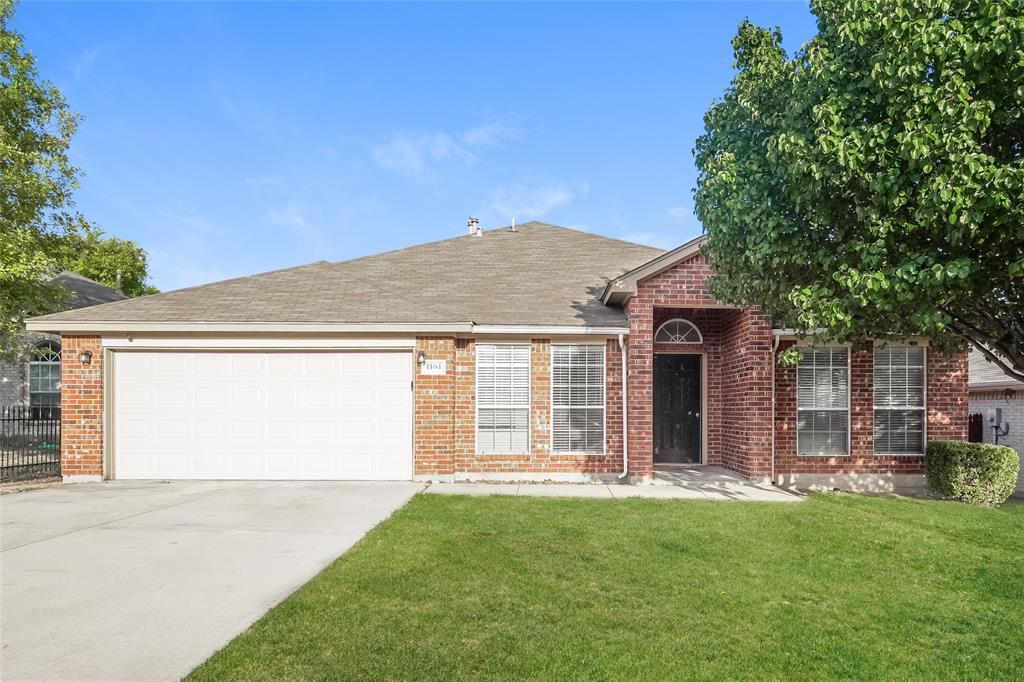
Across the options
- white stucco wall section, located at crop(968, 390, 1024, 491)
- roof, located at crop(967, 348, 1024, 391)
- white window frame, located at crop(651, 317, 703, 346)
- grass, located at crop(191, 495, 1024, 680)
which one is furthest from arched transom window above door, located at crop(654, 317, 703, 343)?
white stucco wall section, located at crop(968, 390, 1024, 491)

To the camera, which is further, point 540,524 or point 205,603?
point 540,524

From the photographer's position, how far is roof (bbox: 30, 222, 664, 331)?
10.5 meters

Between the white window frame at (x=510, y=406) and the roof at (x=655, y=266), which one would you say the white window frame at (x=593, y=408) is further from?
the roof at (x=655, y=266)

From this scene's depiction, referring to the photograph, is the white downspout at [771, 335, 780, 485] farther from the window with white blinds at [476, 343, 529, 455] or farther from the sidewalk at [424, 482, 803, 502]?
the window with white blinds at [476, 343, 529, 455]

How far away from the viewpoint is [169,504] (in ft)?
27.9

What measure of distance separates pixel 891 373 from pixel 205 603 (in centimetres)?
1187

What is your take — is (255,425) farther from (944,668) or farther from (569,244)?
(944,668)

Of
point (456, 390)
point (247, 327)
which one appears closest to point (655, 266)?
point (456, 390)

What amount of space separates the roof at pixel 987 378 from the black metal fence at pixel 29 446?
20.1m

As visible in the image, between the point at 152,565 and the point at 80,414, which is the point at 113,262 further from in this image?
the point at 152,565

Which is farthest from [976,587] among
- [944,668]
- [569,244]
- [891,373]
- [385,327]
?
[569,244]

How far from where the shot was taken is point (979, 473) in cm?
993

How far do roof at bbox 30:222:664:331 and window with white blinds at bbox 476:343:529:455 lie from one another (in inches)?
25.7

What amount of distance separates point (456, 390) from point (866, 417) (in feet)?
25.8
